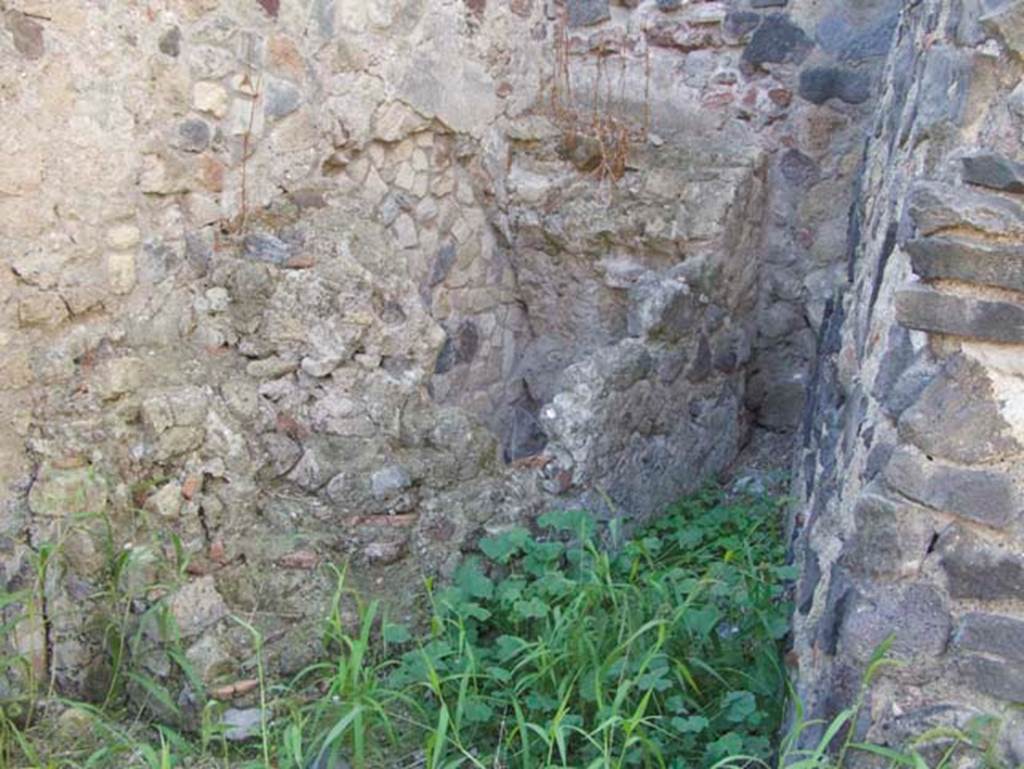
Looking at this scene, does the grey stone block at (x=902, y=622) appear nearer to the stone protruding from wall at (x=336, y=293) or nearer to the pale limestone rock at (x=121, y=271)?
the stone protruding from wall at (x=336, y=293)

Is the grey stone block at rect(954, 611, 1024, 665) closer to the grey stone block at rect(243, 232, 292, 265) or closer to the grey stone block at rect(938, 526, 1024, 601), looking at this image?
the grey stone block at rect(938, 526, 1024, 601)

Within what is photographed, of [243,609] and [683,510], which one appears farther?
[683,510]

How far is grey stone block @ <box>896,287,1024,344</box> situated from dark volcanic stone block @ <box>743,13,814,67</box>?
2720 millimetres

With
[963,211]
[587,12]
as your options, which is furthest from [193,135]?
[963,211]

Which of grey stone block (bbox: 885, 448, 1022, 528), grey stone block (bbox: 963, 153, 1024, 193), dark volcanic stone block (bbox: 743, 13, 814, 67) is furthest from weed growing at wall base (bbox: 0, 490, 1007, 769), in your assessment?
dark volcanic stone block (bbox: 743, 13, 814, 67)

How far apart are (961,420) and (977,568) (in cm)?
25

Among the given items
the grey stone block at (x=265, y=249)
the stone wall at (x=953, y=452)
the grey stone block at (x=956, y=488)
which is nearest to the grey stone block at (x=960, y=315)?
the stone wall at (x=953, y=452)

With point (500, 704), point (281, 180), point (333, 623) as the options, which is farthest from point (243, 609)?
point (281, 180)

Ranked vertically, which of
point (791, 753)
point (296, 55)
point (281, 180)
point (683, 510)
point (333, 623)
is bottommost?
point (683, 510)

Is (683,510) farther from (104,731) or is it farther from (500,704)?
(104,731)

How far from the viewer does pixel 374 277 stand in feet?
12.2

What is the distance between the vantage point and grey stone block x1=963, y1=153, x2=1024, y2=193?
6.86 ft

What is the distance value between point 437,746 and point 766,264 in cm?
278

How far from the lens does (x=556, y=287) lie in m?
4.71
